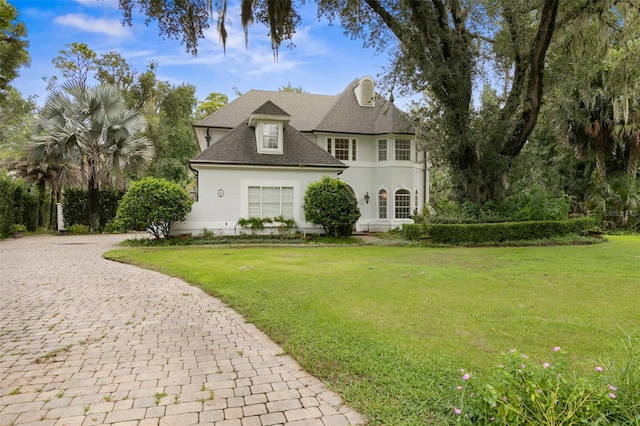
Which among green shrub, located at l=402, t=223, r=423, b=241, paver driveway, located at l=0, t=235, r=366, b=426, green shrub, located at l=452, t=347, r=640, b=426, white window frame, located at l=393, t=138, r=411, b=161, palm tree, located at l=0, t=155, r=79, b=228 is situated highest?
white window frame, located at l=393, t=138, r=411, b=161

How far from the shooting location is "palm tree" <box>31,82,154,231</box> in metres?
17.3

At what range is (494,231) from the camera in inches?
505

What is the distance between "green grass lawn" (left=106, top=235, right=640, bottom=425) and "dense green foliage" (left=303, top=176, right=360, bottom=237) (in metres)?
4.90

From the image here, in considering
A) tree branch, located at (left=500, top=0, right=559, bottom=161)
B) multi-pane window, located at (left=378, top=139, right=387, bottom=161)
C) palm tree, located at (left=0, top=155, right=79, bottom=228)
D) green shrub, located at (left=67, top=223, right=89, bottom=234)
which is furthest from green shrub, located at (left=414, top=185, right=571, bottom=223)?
palm tree, located at (left=0, top=155, right=79, bottom=228)

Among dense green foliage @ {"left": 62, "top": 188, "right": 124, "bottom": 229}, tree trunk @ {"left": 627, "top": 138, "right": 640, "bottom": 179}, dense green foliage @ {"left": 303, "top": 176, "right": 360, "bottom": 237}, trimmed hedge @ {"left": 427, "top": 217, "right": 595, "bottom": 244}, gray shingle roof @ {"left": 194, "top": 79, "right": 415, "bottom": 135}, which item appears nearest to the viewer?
trimmed hedge @ {"left": 427, "top": 217, "right": 595, "bottom": 244}

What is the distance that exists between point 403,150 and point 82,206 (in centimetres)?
1783

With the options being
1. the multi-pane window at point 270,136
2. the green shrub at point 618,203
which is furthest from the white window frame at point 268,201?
the green shrub at point 618,203

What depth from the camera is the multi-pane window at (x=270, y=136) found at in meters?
16.1

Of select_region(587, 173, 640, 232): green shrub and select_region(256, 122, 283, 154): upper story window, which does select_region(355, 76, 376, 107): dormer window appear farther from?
select_region(587, 173, 640, 232): green shrub

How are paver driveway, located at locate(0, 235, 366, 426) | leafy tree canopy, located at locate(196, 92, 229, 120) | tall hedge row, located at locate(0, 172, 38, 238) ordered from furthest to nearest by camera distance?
leafy tree canopy, located at locate(196, 92, 229, 120), tall hedge row, located at locate(0, 172, 38, 238), paver driveway, located at locate(0, 235, 366, 426)

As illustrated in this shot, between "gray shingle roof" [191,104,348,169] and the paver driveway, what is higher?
"gray shingle roof" [191,104,348,169]

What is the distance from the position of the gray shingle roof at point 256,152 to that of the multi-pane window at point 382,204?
3.93 m

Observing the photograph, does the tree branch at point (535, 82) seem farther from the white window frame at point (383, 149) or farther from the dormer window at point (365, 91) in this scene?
the dormer window at point (365, 91)

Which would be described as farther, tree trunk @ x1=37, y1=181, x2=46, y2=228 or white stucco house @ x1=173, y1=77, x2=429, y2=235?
tree trunk @ x1=37, y1=181, x2=46, y2=228
